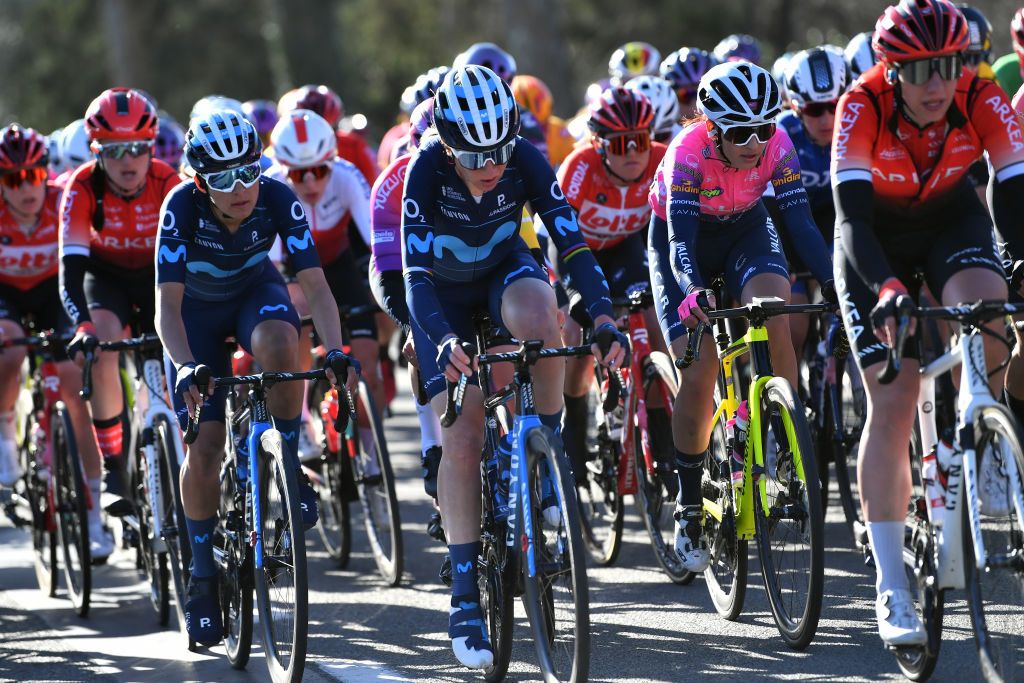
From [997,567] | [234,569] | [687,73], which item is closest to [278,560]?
[234,569]

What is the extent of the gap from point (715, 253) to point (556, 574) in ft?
6.69

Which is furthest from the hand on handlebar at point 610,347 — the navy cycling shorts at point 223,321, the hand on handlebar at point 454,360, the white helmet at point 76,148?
the white helmet at point 76,148

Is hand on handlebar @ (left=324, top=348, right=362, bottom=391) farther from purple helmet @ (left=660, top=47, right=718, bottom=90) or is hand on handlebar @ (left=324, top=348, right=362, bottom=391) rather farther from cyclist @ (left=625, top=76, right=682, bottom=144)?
purple helmet @ (left=660, top=47, right=718, bottom=90)

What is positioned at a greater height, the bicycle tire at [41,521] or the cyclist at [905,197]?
the cyclist at [905,197]

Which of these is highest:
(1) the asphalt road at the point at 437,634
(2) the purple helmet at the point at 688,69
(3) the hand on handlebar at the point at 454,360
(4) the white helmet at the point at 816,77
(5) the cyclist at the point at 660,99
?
(2) the purple helmet at the point at 688,69

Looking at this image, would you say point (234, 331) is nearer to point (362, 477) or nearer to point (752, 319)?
point (362, 477)

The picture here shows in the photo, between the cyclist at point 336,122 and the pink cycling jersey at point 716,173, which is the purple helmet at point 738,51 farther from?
the pink cycling jersey at point 716,173

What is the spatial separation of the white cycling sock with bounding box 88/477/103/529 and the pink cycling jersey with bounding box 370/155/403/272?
8.69ft

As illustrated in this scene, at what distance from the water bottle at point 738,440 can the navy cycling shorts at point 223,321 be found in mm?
1955

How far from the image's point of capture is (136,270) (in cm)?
801

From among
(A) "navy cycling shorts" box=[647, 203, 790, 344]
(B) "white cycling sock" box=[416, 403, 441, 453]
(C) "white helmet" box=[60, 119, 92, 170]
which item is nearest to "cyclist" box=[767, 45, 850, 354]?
(A) "navy cycling shorts" box=[647, 203, 790, 344]

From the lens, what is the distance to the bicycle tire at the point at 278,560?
5551 millimetres

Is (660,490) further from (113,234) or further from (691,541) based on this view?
(113,234)

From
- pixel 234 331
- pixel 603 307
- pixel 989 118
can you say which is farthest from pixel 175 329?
pixel 989 118
